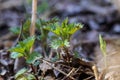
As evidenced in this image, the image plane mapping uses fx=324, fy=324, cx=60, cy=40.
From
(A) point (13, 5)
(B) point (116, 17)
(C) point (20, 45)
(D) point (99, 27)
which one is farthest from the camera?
(A) point (13, 5)

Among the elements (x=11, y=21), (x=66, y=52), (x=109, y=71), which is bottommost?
(x=109, y=71)

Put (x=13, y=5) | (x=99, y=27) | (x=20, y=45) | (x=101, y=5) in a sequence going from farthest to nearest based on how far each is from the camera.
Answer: (x=13, y=5) < (x=101, y=5) < (x=99, y=27) < (x=20, y=45)

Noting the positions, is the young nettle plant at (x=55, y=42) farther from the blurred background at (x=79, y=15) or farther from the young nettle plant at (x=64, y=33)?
the blurred background at (x=79, y=15)

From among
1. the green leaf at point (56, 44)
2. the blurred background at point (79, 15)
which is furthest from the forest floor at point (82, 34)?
the green leaf at point (56, 44)

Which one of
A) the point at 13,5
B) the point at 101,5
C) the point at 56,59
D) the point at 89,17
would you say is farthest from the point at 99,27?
the point at 56,59

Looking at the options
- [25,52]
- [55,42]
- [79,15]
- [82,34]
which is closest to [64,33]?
[55,42]

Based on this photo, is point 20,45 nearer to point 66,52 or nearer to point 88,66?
point 66,52

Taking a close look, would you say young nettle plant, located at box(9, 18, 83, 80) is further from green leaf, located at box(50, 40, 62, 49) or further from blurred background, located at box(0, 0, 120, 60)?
blurred background, located at box(0, 0, 120, 60)

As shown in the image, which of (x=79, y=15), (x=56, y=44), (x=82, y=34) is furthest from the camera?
(x=79, y=15)

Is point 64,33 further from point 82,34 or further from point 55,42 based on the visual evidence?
point 82,34
